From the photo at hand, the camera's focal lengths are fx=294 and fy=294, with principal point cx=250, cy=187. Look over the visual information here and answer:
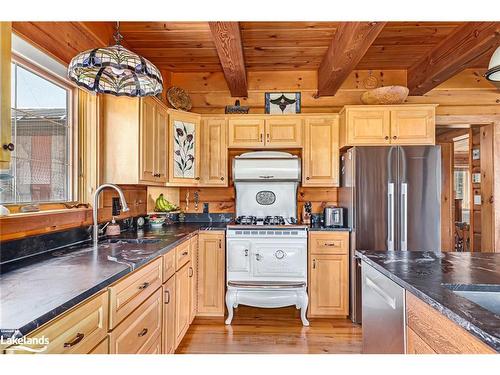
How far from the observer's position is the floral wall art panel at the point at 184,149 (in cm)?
315

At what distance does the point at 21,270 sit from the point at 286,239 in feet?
6.99

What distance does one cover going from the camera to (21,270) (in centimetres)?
133

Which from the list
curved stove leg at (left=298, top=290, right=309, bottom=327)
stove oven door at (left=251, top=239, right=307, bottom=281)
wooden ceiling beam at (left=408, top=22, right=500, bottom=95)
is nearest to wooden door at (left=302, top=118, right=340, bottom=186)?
stove oven door at (left=251, top=239, right=307, bottom=281)

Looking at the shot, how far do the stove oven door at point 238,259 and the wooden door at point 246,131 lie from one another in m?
1.12

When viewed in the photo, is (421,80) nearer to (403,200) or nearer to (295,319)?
(403,200)

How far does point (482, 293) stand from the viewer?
1.16 meters

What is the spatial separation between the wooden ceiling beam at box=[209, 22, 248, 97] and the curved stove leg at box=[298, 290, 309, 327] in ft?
7.31

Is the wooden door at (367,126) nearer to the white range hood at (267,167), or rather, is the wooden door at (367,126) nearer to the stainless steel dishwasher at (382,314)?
the white range hood at (267,167)

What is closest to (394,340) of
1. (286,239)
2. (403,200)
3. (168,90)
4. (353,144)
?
(286,239)

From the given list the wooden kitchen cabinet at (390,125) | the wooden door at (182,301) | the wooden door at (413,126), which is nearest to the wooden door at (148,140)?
the wooden door at (182,301)

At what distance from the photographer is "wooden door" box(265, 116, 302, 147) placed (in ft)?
10.8

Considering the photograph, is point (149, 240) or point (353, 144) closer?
point (149, 240)

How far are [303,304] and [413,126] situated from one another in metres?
2.09

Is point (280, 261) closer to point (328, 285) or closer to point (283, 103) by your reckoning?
point (328, 285)
